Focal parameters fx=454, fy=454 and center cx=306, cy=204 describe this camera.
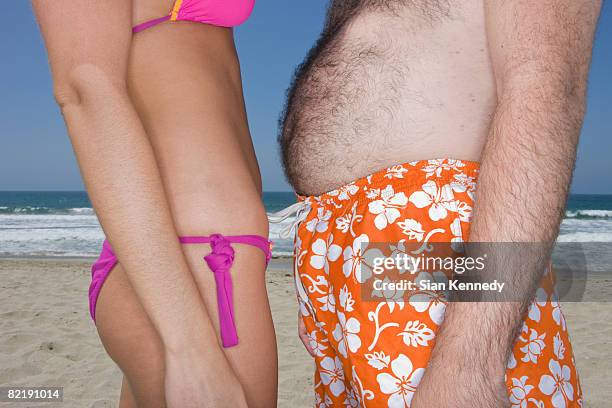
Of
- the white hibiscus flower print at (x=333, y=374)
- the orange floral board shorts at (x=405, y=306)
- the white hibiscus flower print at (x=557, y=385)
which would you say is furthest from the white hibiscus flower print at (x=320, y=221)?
the white hibiscus flower print at (x=557, y=385)

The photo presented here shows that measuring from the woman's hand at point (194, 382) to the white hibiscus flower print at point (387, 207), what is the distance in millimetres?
460

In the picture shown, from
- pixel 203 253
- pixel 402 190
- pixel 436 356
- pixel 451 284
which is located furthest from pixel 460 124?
pixel 203 253

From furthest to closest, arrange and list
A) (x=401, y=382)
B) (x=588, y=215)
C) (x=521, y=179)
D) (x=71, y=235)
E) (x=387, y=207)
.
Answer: (x=588, y=215)
(x=71, y=235)
(x=387, y=207)
(x=401, y=382)
(x=521, y=179)

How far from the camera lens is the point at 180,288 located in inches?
36.8

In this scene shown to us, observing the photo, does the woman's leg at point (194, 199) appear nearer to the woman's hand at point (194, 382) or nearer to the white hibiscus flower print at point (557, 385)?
the woman's hand at point (194, 382)

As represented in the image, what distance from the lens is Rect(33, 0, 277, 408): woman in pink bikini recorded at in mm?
917

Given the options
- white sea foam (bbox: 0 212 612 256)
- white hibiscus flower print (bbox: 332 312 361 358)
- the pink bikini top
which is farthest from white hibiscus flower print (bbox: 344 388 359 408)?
white sea foam (bbox: 0 212 612 256)

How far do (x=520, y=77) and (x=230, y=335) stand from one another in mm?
809

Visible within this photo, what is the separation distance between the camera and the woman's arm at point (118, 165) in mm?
912

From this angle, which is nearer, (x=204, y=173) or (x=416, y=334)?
(x=416, y=334)

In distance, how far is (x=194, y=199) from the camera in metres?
1.11

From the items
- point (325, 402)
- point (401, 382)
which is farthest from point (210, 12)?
point (325, 402)

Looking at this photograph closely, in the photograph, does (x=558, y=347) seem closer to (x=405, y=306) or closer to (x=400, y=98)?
(x=405, y=306)

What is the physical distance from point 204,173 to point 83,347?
4.19m
